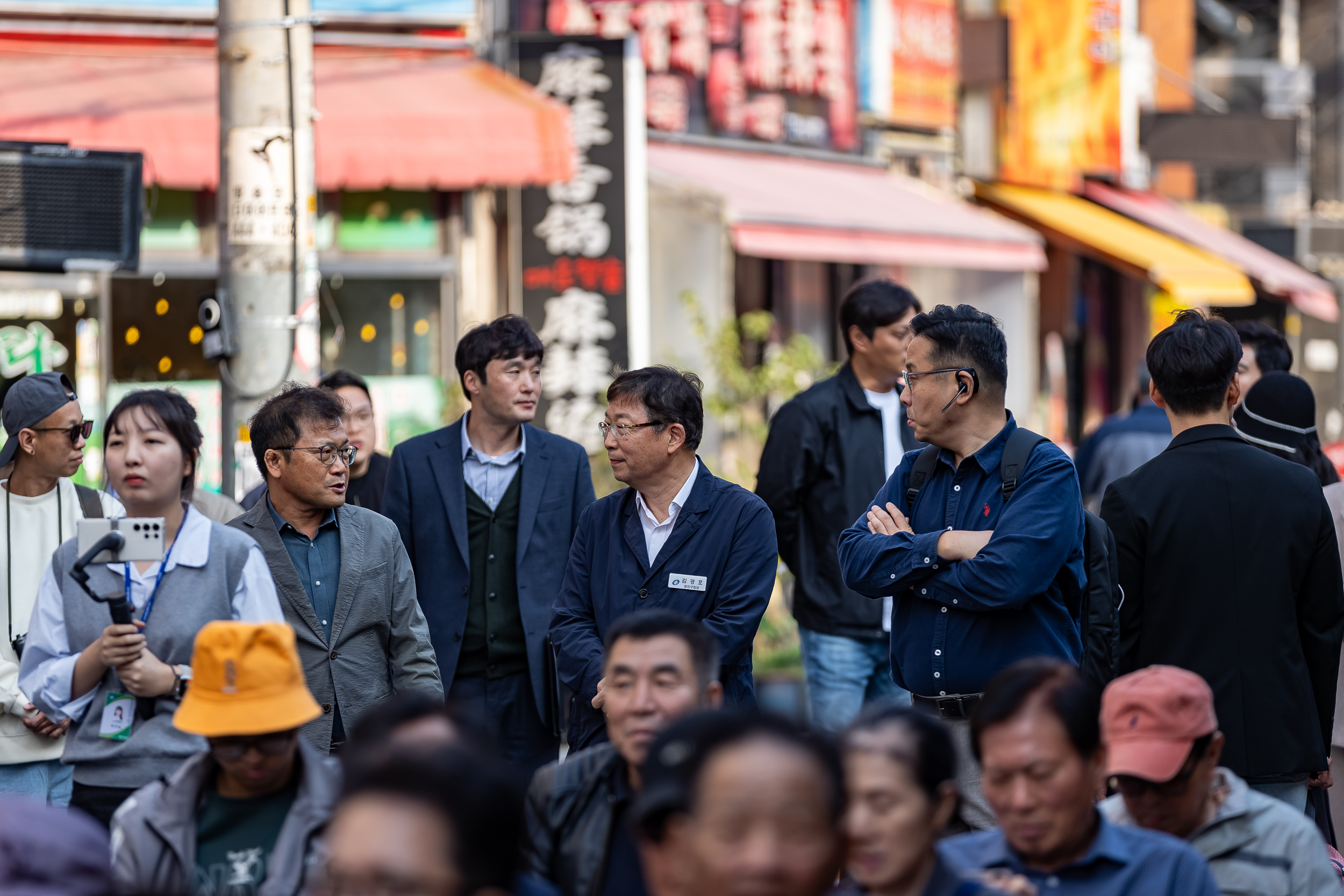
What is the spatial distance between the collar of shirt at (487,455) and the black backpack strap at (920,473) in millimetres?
1578

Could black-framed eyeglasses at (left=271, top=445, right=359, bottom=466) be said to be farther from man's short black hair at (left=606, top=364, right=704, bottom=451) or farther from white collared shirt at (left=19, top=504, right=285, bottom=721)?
man's short black hair at (left=606, top=364, right=704, bottom=451)

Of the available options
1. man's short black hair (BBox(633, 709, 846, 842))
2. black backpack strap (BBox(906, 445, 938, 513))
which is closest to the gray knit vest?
man's short black hair (BBox(633, 709, 846, 842))

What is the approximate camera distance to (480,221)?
36.9 ft

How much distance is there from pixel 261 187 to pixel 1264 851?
14.2 feet

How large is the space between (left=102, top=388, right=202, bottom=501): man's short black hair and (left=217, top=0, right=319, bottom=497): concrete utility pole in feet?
5.48

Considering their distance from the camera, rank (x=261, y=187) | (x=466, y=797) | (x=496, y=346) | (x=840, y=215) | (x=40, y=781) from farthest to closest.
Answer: (x=840, y=215), (x=261, y=187), (x=496, y=346), (x=40, y=781), (x=466, y=797)

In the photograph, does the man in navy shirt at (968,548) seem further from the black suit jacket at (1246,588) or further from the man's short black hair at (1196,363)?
the man's short black hair at (1196,363)

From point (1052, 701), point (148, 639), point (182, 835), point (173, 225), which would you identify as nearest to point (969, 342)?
point (1052, 701)

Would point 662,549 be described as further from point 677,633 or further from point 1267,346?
point 1267,346

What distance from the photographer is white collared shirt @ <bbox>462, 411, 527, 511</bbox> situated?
19.0ft

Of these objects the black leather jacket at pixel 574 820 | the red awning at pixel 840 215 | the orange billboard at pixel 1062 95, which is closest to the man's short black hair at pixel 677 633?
the black leather jacket at pixel 574 820

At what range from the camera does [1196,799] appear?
355 centimetres

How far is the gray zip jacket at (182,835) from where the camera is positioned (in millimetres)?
3439

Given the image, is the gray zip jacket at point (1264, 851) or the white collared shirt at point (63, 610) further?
the white collared shirt at point (63, 610)
